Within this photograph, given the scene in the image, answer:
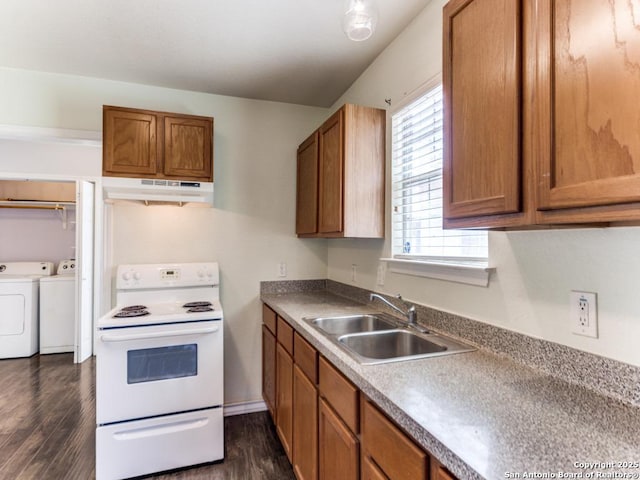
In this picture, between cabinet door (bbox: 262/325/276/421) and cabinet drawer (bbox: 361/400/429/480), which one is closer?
cabinet drawer (bbox: 361/400/429/480)

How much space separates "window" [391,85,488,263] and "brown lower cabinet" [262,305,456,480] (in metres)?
0.76

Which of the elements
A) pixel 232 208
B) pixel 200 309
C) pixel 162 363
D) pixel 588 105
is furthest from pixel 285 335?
pixel 588 105

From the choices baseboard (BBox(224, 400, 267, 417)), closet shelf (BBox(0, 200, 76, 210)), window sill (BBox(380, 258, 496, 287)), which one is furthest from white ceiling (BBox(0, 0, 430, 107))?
closet shelf (BBox(0, 200, 76, 210))

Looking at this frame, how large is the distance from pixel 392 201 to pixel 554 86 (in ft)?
3.94

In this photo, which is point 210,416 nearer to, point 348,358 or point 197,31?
point 348,358

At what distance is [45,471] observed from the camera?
1.96 m

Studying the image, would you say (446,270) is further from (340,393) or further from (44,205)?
(44,205)

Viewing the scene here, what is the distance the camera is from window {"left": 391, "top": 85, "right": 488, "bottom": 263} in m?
1.56

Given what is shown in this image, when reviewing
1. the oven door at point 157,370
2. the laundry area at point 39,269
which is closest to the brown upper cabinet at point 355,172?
the oven door at point 157,370

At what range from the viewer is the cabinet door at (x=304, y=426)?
152cm

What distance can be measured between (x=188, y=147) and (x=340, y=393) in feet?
6.25

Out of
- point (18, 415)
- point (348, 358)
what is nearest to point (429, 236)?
point (348, 358)

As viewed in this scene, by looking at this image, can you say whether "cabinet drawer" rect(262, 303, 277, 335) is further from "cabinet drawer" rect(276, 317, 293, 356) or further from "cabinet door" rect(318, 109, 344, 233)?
"cabinet door" rect(318, 109, 344, 233)

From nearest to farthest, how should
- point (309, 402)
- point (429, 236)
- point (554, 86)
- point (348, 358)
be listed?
point (554, 86) → point (348, 358) → point (309, 402) → point (429, 236)
